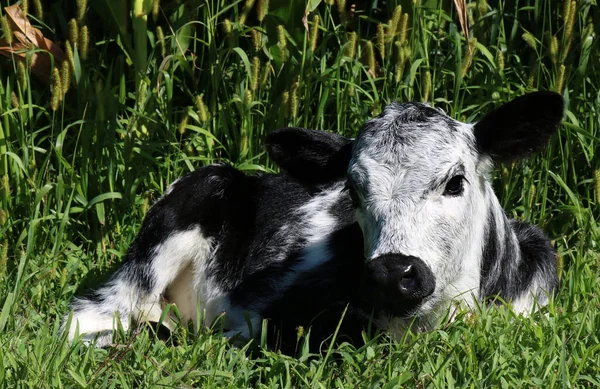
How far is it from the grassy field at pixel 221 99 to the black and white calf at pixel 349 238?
399 millimetres

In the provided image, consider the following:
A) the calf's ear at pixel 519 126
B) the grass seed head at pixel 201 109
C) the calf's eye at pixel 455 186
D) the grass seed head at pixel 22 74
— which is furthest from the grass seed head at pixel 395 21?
the grass seed head at pixel 22 74

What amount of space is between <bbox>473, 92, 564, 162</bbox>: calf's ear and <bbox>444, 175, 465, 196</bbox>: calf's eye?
291 millimetres

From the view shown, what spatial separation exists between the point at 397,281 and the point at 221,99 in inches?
116

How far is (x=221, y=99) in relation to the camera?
700 centimetres

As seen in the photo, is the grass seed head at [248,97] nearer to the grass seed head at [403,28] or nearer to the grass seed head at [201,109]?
the grass seed head at [201,109]

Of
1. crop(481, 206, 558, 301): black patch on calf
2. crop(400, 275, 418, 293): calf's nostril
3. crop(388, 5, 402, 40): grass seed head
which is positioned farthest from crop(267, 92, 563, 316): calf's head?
crop(388, 5, 402, 40): grass seed head

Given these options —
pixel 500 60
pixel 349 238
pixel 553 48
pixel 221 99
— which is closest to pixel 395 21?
pixel 500 60

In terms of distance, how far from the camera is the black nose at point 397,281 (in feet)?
14.4

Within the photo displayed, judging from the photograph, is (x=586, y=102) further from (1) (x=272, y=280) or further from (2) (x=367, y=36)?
(1) (x=272, y=280)

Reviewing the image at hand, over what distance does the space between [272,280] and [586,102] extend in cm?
237

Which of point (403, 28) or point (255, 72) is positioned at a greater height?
point (403, 28)

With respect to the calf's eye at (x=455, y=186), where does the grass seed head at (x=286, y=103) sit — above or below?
below

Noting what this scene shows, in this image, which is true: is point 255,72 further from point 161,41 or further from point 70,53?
point 70,53

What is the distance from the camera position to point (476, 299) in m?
5.12
